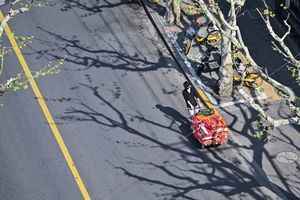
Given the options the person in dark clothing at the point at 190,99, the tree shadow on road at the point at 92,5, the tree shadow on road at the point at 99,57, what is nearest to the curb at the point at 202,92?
the tree shadow on road at the point at 99,57

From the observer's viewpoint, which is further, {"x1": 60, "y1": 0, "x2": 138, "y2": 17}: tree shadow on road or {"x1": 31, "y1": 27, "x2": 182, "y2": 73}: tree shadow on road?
{"x1": 60, "y1": 0, "x2": 138, "y2": 17}: tree shadow on road

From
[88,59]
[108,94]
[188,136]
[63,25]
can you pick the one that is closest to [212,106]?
[188,136]

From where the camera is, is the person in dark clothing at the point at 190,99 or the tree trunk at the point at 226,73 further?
the person in dark clothing at the point at 190,99

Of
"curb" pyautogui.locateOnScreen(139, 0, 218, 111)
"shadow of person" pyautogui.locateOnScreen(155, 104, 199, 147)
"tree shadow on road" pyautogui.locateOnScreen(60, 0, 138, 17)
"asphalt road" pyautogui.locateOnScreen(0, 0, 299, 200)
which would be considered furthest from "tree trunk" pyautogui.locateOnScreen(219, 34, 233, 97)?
"tree shadow on road" pyautogui.locateOnScreen(60, 0, 138, 17)

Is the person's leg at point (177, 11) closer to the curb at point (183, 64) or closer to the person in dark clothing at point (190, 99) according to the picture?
the curb at point (183, 64)

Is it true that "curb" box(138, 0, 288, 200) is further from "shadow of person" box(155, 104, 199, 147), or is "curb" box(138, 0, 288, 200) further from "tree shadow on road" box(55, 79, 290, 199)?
"shadow of person" box(155, 104, 199, 147)

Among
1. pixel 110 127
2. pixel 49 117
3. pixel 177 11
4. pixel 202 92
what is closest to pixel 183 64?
pixel 202 92
